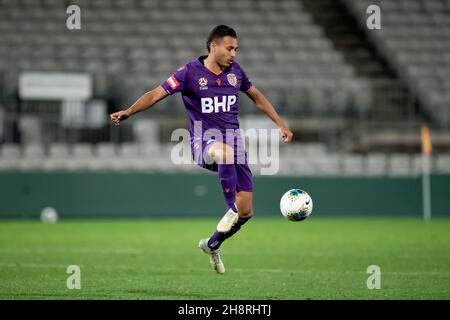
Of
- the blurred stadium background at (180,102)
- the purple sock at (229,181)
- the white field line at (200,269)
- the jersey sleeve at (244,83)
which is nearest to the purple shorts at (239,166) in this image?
the purple sock at (229,181)

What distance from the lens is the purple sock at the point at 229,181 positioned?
9539 millimetres

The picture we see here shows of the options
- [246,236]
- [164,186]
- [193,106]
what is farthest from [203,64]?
[164,186]

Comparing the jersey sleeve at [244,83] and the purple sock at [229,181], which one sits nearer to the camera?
the purple sock at [229,181]

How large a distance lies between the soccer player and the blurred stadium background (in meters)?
11.9

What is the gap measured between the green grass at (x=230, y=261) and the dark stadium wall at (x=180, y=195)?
135 cm

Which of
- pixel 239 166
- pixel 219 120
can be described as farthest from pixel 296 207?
pixel 219 120

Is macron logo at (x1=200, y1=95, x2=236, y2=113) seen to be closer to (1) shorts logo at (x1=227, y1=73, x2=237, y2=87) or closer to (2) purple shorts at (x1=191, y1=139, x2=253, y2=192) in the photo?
(1) shorts logo at (x1=227, y1=73, x2=237, y2=87)

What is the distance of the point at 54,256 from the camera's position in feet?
41.1

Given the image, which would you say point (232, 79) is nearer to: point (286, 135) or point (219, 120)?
point (219, 120)

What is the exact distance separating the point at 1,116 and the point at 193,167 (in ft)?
Result: 15.5

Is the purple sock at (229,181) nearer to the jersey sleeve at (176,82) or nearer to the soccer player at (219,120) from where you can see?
the soccer player at (219,120)

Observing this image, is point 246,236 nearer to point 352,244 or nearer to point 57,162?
point 352,244

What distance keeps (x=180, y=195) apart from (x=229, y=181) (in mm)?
12457

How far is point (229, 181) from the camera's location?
961 cm
